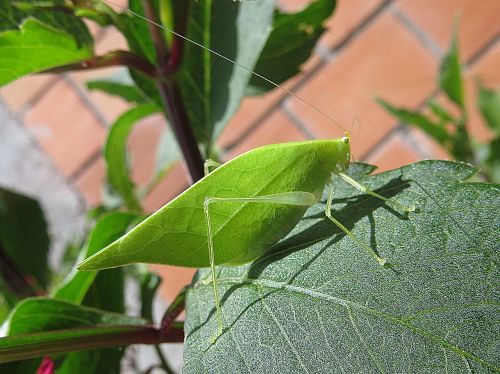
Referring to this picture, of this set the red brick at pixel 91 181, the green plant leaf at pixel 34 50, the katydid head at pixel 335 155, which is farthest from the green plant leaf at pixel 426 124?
the red brick at pixel 91 181

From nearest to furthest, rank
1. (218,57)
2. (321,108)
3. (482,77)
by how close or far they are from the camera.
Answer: (218,57)
(482,77)
(321,108)

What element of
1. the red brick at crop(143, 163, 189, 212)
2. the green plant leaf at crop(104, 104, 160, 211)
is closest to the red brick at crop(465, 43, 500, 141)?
the red brick at crop(143, 163, 189, 212)

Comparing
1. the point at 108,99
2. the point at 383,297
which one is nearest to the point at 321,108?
the point at 108,99

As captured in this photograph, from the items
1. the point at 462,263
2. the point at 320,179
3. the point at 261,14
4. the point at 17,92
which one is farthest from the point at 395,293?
the point at 17,92

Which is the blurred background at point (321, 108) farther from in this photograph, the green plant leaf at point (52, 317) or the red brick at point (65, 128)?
the green plant leaf at point (52, 317)

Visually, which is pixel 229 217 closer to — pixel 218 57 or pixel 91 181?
pixel 218 57

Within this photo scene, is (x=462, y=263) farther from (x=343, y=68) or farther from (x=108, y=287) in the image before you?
(x=343, y=68)

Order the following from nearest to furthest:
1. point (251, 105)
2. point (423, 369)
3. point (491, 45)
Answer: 1. point (423, 369)
2. point (491, 45)
3. point (251, 105)
